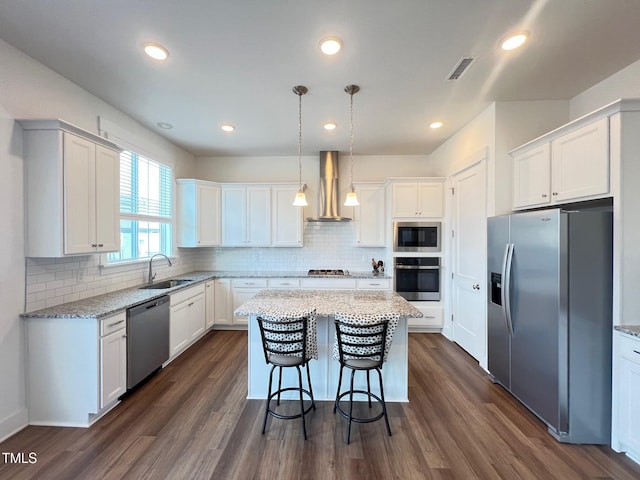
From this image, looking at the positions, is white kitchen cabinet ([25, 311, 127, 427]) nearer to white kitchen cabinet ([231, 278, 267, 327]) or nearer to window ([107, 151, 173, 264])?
window ([107, 151, 173, 264])

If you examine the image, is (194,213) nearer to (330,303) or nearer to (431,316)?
(330,303)

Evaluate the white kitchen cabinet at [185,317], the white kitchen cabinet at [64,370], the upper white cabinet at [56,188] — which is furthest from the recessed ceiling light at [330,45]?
the white kitchen cabinet at [185,317]

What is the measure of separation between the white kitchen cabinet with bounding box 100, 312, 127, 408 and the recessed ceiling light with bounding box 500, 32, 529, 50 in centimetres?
386

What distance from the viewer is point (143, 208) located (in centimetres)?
378

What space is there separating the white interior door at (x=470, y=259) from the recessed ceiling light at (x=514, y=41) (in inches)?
52.8

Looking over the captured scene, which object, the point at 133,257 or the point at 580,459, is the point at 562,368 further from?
the point at 133,257

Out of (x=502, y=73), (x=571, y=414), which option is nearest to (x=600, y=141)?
(x=502, y=73)

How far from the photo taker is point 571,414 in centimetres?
209

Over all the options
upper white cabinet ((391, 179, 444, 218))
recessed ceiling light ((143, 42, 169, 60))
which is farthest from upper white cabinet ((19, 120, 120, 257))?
upper white cabinet ((391, 179, 444, 218))

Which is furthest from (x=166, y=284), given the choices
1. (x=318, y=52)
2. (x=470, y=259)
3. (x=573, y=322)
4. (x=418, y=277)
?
(x=573, y=322)

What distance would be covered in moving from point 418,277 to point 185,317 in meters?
3.48

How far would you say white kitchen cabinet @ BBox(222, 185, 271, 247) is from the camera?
15.9ft

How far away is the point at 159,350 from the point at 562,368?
3778 millimetres

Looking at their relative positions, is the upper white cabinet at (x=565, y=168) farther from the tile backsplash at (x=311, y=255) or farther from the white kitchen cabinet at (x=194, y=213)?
the white kitchen cabinet at (x=194, y=213)
